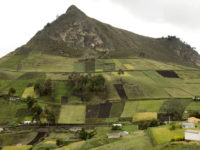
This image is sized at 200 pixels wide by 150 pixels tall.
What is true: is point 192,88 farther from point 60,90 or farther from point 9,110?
point 9,110

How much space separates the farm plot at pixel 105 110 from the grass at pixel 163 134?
125 feet

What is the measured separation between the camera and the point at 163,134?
4594cm

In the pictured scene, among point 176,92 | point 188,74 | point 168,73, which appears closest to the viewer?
point 176,92

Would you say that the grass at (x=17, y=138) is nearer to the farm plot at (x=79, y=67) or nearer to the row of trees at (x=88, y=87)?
the row of trees at (x=88, y=87)

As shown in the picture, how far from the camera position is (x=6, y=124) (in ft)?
253

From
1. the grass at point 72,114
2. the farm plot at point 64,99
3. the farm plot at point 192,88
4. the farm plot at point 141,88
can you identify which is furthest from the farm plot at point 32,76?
the farm plot at point 192,88

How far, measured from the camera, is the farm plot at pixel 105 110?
86.1 m

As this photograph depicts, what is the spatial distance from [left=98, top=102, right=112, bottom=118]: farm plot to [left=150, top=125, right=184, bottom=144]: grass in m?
38.1

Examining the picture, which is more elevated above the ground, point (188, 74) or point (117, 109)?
point (188, 74)

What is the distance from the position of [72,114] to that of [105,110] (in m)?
14.9

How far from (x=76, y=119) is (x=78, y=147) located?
3554cm

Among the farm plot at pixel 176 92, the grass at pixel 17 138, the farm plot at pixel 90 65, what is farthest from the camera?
the farm plot at pixel 90 65

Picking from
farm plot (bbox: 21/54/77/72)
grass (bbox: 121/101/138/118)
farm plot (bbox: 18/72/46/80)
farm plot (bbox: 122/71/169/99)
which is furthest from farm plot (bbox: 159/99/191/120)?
farm plot (bbox: 21/54/77/72)

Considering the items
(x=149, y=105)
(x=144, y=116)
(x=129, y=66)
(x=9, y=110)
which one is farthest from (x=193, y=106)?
(x=9, y=110)
